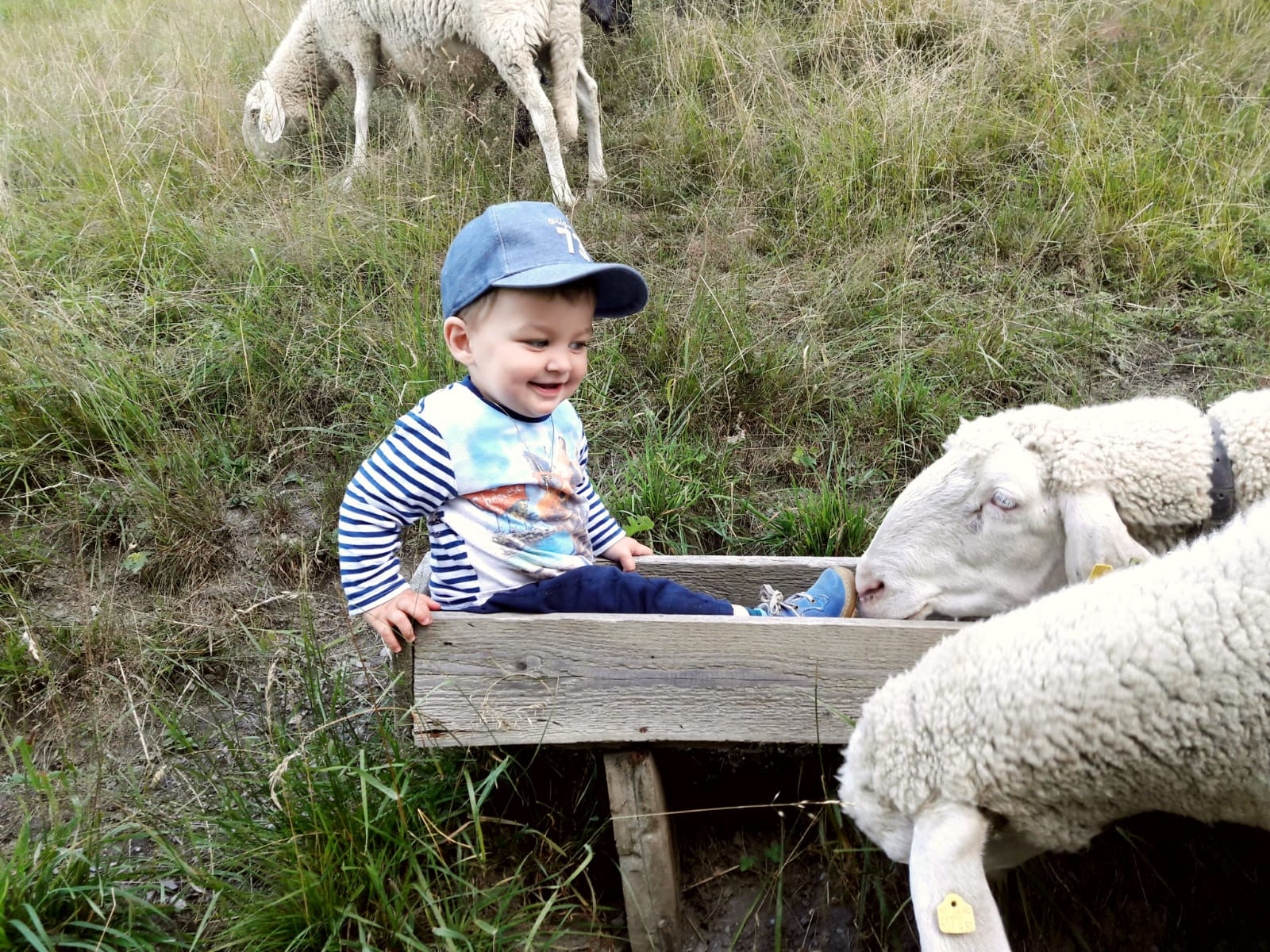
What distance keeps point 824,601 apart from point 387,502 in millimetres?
1141

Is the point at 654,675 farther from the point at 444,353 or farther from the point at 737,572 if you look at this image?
the point at 444,353

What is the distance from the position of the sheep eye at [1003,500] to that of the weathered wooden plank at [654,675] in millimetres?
405

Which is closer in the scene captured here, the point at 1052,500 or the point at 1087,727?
the point at 1087,727

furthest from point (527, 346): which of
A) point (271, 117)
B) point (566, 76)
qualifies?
point (271, 117)

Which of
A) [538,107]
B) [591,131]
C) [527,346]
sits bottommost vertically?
[527,346]

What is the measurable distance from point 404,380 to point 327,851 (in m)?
1.96

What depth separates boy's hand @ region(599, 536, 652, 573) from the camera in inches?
98.2

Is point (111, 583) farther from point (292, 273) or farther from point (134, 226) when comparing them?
point (134, 226)

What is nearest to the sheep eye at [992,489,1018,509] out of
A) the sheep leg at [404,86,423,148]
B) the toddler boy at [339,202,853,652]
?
the toddler boy at [339,202,853,652]

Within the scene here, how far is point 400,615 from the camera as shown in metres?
1.93

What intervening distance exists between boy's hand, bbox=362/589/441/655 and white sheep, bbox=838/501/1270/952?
3.14 feet

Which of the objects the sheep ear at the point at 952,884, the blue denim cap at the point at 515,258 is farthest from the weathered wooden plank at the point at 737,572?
the sheep ear at the point at 952,884

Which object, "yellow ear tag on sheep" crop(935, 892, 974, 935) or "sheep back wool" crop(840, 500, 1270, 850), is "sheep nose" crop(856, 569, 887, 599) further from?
"yellow ear tag on sheep" crop(935, 892, 974, 935)

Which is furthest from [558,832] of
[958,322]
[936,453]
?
[958,322]
